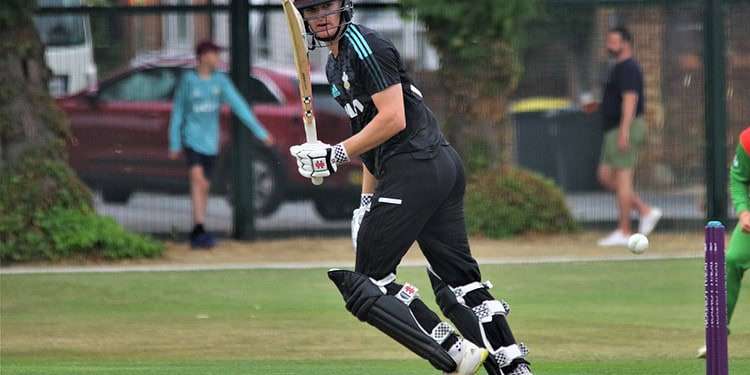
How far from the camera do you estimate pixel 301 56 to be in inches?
269

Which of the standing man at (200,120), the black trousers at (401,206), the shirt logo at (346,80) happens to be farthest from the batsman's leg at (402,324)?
the standing man at (200,120)

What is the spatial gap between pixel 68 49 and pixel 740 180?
8667 mm

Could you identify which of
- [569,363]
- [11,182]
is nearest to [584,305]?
[569,363]

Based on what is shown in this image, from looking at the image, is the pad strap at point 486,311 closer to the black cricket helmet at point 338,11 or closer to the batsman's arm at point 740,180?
the black cricket helmet at point 338,11

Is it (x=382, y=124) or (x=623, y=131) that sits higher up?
(x=382, y=124)

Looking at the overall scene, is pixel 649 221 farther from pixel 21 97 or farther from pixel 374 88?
pixel 374 88

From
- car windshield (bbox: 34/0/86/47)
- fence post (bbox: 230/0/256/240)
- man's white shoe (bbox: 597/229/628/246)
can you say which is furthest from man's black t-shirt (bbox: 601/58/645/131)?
car windshield (bbox: 34/0/86/47)

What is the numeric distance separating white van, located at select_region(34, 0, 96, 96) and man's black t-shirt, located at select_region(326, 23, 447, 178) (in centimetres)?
862

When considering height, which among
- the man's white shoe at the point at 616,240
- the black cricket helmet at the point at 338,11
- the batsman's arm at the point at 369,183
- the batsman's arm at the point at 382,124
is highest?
the black cricket helmet at the point at 338,11

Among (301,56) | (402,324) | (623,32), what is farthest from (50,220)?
A: (402,324)

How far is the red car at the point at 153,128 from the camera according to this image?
15078 millimetres

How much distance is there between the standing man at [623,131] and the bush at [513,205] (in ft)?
1.77

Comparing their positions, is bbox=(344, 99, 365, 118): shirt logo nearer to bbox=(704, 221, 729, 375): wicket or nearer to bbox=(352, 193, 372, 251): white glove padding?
bbox=(352, 193, 372, 251): white glove padding

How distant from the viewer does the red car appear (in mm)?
15078
